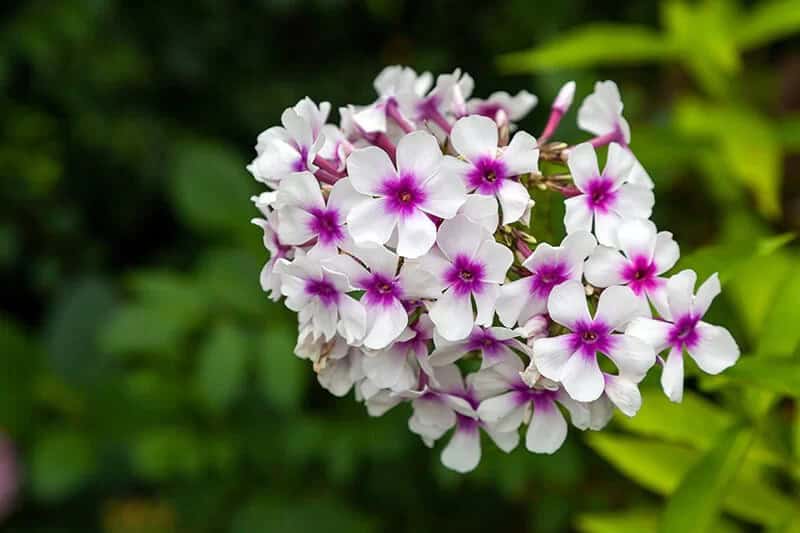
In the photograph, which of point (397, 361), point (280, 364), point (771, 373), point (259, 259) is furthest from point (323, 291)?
point (259, 259)

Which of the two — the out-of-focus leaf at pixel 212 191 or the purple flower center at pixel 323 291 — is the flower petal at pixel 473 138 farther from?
the out-of-focus leaf at pixel 212 191

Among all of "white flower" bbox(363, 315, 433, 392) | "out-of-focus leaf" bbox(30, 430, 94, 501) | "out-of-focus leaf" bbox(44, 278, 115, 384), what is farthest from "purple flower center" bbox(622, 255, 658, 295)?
"out-of-focus leaf" bbox(44, 278, 115, 384)

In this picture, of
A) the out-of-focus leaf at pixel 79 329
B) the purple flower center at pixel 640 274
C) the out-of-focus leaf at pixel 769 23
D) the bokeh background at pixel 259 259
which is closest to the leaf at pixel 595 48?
the bokeh background at pixel 259 259

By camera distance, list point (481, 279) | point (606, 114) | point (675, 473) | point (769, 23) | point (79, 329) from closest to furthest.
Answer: point (481, 279) → point (606, 114) → point (675, 473) → point (769, 23) → point (79, 329)

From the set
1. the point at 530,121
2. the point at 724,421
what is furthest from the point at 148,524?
the point at 724,421

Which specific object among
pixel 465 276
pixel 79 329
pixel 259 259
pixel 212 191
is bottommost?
pixel 79 329

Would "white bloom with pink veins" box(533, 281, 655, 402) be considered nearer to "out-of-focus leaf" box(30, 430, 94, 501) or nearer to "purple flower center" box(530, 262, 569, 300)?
"purple flower center" box(530, 262, 569, 300)

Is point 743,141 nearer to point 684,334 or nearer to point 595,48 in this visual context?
point 595,48

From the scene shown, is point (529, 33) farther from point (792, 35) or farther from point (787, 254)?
point (787, 254)
